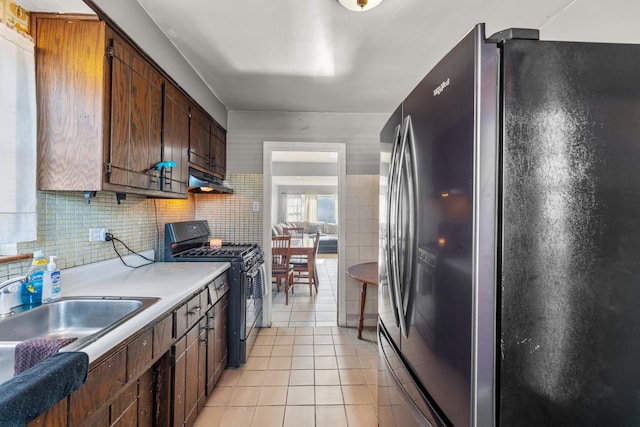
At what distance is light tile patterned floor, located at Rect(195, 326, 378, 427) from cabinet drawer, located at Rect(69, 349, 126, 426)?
102 cm

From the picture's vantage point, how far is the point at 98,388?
94 cm

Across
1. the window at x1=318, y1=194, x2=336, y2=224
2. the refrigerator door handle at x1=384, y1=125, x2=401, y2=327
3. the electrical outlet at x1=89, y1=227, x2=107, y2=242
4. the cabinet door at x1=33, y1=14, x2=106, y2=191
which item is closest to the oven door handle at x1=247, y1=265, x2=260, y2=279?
the electrical outlet at x1=89, y1=227, x2=107, y2=242

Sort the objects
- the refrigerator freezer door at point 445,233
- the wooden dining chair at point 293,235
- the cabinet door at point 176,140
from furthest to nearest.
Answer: the wooden dining chair at point 293,235, the cabinet door at point 176,140, the refrigerator freezer door at point 445,233

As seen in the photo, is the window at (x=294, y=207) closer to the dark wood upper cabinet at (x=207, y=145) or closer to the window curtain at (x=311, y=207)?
the window curtain at (x=311, y=207)

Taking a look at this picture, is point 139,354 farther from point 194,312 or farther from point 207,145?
point 207,145

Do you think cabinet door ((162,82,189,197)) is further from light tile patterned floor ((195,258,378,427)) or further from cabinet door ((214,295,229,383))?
light tile patterned floor ((195,258,378,427))

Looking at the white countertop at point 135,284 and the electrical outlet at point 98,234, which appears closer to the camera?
the white countertop at point 135,284

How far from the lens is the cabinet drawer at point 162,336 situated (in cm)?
127

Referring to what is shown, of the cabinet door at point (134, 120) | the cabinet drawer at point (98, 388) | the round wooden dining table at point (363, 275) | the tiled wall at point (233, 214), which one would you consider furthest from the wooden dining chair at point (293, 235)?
the cabinet drawer at point (98, 388)

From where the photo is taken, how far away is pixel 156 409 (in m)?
1.36

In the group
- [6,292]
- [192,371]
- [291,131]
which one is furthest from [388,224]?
[291,131]

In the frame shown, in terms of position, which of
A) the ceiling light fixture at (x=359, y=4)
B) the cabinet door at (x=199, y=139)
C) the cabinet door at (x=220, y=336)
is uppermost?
the ceiling light fixture at (x=359, y=4)

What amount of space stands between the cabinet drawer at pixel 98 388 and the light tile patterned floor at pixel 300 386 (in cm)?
102

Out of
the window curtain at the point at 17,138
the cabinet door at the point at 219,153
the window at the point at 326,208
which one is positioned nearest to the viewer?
the window curtain at the point at 17,138
